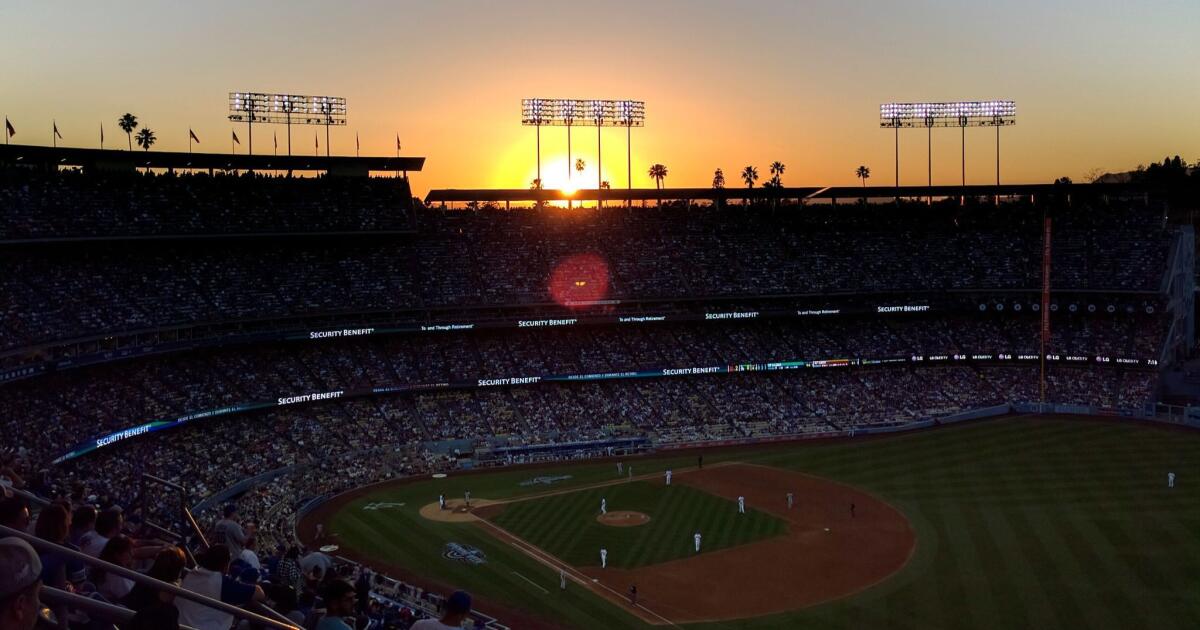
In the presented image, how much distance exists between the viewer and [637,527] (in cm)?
4209

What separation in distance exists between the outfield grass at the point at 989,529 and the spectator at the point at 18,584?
28.2 m

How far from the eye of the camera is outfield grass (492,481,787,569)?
3853 centimetres

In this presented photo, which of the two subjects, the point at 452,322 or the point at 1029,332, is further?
the point at 1029,332

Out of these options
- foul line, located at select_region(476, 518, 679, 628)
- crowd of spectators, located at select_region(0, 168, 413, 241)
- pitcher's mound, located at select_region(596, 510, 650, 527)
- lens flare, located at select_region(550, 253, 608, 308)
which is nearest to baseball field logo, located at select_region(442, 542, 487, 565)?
foul line, located at select_region(476, 518, 679, 628)

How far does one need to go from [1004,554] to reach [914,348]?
37.4m

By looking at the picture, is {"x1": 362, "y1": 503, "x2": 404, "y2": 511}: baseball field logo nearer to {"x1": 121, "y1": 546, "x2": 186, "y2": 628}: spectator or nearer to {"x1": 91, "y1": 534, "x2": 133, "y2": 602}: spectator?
{"x1": 91, "y1": 534, "x2": 133, "y2": 602}: spectator

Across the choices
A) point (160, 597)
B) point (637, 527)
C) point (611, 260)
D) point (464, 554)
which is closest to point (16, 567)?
point (160, 597)

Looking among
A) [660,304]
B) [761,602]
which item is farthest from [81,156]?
[761,602]

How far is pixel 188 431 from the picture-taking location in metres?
49.9

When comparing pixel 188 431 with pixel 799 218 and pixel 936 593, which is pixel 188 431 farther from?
pixel 799 218

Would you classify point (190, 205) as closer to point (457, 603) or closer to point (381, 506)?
point (381, 506)

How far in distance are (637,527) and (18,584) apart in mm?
39153

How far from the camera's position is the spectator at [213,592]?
684 centimetres

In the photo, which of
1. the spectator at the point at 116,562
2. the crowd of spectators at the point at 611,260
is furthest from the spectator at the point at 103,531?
the crowd of spectators at the point at 611,260
